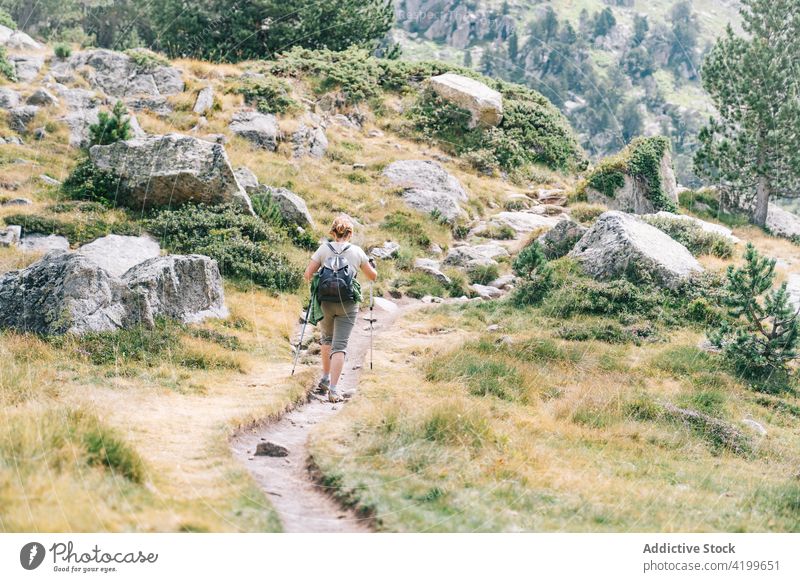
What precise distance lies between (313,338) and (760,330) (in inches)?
349

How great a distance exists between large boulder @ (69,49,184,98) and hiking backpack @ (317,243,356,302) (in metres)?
22.3

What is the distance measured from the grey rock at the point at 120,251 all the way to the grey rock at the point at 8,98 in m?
12.0

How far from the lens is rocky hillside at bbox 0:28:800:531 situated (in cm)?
652

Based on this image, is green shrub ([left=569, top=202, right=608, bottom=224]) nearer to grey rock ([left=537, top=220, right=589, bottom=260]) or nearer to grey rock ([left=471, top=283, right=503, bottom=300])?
grey rock ([left=537, top=220, right=589, bottom=260])

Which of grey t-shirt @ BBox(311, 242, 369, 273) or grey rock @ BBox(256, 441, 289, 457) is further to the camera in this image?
grey t-shirt @ BBox(311, 242, 369, 273)

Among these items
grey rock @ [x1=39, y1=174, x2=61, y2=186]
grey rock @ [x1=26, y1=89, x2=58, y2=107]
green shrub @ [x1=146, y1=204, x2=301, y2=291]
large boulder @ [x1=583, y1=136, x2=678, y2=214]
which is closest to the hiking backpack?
green shrub @ [x1=146, y1=204, x2=301, y2=291]

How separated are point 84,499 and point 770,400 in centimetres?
1119

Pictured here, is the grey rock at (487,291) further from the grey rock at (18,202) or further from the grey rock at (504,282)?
the grey rock at (18,202)

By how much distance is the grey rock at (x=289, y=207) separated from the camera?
20469mm

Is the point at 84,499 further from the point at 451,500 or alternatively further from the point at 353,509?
the point at 451,500

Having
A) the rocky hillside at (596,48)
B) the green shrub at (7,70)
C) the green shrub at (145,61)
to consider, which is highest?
the rocky hillside at (596,48)

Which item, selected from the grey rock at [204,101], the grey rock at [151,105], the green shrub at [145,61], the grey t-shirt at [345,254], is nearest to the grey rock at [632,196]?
the grey rock at [204,101]

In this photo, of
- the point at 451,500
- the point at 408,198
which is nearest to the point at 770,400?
the point at 451,500

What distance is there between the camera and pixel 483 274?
21031 mm
